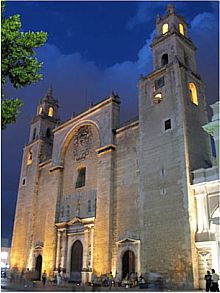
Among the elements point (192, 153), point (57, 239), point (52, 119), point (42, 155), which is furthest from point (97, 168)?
point (52, 119)

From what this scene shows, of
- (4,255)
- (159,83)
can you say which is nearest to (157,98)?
(159,83)

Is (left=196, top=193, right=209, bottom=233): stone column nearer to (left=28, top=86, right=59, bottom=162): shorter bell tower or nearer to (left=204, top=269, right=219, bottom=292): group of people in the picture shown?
(left=204, top=269, right=219, bottom=292): group of people

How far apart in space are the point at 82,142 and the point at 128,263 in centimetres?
1111

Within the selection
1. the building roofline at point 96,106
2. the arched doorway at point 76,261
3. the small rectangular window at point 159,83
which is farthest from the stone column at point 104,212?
the small rectangular window at point 159,83

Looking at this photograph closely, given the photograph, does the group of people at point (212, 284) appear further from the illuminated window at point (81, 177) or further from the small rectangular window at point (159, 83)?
the illuminated window at point (81, 177)

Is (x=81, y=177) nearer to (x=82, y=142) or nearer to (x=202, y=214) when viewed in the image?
(x=82, y=142)

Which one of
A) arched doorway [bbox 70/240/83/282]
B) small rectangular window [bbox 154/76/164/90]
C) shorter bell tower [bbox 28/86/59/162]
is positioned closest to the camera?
small rectangular window [bbox 154/76/164/90]

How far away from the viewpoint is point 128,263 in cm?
1869

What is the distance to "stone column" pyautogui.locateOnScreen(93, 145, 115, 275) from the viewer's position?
1961 centimetres

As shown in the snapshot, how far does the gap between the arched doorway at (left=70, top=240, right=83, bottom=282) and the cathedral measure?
0.07 meters

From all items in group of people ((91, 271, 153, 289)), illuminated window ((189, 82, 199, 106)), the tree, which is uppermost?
illuminated window ((189, 82, 199, 106))

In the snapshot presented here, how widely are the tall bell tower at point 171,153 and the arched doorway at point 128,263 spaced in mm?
1387

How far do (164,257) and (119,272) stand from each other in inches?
144

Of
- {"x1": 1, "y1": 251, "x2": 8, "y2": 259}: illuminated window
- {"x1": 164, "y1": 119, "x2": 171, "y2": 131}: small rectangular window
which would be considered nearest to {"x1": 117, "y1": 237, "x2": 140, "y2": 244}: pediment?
{"x1": 164, "y1": 119, "x2": 171, "y2": 131}: small rectangular window
